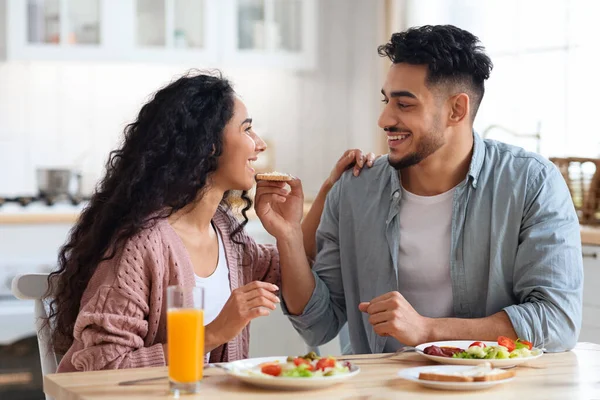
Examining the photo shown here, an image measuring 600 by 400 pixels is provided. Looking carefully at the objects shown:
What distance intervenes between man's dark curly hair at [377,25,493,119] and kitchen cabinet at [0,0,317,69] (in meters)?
2.24

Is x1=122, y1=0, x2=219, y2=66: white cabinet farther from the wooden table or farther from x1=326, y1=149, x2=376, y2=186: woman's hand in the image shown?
the wooden table

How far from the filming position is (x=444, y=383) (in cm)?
151

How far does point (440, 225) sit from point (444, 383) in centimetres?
73

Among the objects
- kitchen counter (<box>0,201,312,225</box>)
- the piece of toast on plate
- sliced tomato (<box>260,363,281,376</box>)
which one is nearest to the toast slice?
the piece of toast on plate

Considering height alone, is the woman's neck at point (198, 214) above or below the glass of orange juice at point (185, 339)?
above

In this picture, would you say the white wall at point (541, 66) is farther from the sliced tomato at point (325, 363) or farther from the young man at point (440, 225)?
the sliced tomato at point (325, 363)

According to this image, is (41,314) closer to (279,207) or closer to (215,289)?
(215,289)

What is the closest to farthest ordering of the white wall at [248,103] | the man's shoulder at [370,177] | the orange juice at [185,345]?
the orange juice at [185,345] < the man's shoulder at [370,177] < the white wall at [248,103]

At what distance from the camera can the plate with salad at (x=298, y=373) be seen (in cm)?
148

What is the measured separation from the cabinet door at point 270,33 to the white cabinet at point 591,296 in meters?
2.00

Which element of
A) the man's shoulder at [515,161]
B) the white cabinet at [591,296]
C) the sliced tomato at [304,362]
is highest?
the man's shoulder at [515,161]

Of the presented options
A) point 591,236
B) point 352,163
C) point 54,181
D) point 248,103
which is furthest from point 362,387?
point 248,103

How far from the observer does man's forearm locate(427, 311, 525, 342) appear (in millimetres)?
1904

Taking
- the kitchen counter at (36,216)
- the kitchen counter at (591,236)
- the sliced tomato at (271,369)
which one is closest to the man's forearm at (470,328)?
the sliced tomato at (271,369)
